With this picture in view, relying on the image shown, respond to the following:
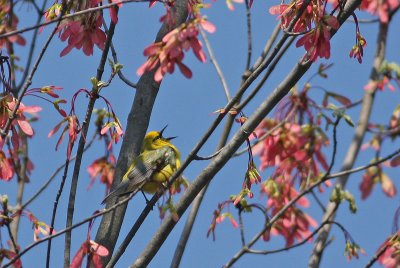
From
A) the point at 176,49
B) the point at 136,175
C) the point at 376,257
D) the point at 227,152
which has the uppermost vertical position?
the point at 136,175

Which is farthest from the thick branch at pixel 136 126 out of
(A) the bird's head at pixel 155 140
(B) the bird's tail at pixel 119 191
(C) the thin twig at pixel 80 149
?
(A) the bird's head at pixel 155 140

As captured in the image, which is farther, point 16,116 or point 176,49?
point 16,116

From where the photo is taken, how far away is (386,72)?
378 centimetres

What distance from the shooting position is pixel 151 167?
240 inches

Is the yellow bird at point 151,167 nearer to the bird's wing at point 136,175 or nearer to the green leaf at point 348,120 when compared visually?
the bird's wing at point 136,175

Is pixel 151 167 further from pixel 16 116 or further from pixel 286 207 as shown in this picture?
pixel 286 207

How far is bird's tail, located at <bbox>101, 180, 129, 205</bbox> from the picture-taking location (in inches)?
197

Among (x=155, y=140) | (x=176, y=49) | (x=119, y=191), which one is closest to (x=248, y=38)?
(x=176, y=49)

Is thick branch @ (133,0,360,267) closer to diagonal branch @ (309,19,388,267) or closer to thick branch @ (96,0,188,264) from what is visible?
diagonal branch @ (309,19,388,267)

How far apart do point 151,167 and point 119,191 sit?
2.81ft

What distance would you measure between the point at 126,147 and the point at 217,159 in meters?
0.97

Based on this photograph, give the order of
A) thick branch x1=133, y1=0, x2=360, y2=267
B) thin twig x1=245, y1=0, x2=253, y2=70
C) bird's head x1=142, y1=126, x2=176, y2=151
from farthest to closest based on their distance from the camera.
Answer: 1. bird's head x1=142, y1=126, x2=176, y2=151
2. thin twig x1=245, y1=0, x2=253, y2=70
3. thick branch x1=133, y1=0, x2=360, y2=267

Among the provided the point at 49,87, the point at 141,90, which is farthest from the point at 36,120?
the point at 49,87

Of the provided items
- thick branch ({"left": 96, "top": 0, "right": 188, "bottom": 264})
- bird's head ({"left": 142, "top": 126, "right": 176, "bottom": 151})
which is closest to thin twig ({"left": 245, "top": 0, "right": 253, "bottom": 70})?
thick branch ({"left": 96, "top": 0, "right": 188, "bottom": 264})
